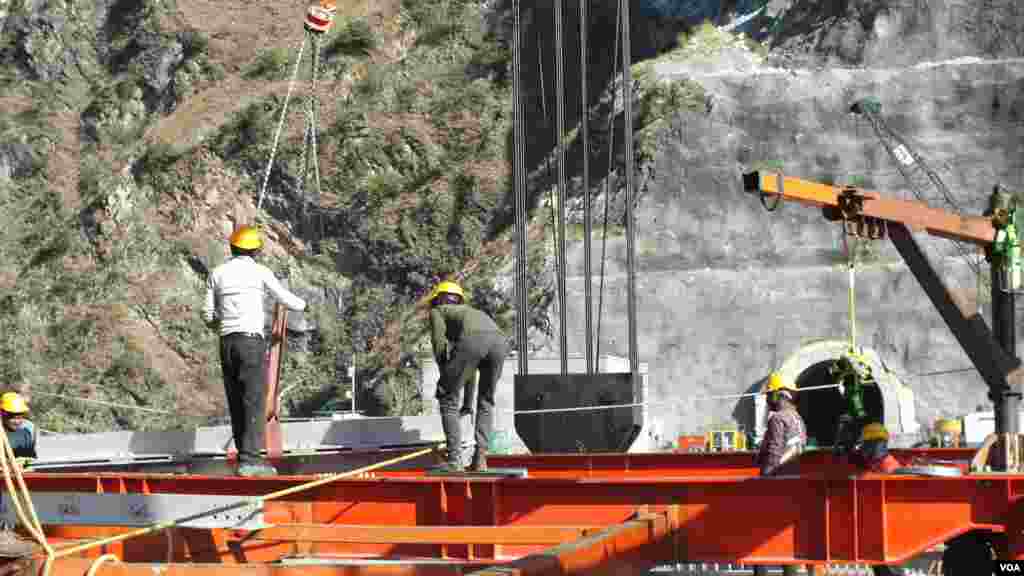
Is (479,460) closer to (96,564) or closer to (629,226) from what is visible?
(96,564)

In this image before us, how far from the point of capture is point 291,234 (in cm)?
4072

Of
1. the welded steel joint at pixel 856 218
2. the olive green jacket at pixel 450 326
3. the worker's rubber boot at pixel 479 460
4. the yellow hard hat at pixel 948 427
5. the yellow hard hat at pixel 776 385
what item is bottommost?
the yellow hard hat at pixel 948 427

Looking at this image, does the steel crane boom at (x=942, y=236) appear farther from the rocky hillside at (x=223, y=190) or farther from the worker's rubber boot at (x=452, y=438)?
the rocky hillside at (x=223, y=190)

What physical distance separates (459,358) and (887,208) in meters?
3.44

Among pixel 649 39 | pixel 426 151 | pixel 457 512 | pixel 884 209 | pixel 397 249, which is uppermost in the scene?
pixel 649 39

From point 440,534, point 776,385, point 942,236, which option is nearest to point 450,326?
point 440,534

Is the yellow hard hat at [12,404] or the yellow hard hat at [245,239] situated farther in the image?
the yellow hard hat at [12,404]

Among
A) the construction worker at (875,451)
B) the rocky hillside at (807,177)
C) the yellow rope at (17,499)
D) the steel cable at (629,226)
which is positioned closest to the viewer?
the yellow rope at (17,499)

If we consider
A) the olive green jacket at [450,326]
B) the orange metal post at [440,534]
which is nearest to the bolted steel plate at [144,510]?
the orange metal post at [440,534]

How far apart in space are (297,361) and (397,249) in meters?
4.50

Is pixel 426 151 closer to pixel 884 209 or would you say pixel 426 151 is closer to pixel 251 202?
pixel 251 202

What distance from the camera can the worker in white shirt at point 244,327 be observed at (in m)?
9.90

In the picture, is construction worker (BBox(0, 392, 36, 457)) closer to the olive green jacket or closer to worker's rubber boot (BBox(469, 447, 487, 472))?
the olive green jacket

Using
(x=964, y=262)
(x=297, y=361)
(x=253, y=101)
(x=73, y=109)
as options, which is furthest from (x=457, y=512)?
(x=73, y=109)
